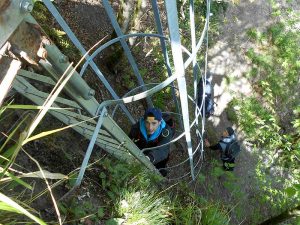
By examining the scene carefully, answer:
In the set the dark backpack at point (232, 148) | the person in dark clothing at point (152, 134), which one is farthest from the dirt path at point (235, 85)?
the person in dark clothing at point (152, 134)

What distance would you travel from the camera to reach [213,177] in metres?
8.63

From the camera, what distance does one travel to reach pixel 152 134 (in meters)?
5.34

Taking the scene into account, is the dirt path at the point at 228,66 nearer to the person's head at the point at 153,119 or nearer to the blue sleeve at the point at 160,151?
the blue sleeve at the point at 160,151

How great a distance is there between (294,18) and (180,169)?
827 centimetres

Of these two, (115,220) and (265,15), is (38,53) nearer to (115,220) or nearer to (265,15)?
(115,220)

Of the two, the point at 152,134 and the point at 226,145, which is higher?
the point at 152,134

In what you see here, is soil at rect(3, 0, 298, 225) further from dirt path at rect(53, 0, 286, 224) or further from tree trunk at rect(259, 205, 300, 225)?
tree trunk at rect(259, 205, 300, 225)

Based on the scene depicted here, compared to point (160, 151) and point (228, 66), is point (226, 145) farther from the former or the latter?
point (228, 66)

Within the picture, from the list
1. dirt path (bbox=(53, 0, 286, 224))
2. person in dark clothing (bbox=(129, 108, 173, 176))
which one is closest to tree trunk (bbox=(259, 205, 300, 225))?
dirt path (bbox=(53, 0, 286, 224))

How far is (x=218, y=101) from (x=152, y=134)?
18.2 ft

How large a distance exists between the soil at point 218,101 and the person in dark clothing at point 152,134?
132cm

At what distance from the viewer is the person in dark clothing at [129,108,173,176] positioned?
525cm

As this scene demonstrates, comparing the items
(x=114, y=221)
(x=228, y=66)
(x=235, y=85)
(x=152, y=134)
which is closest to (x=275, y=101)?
(x=235, y=85)

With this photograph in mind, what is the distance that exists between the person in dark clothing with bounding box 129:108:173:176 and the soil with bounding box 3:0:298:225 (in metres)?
1.32
